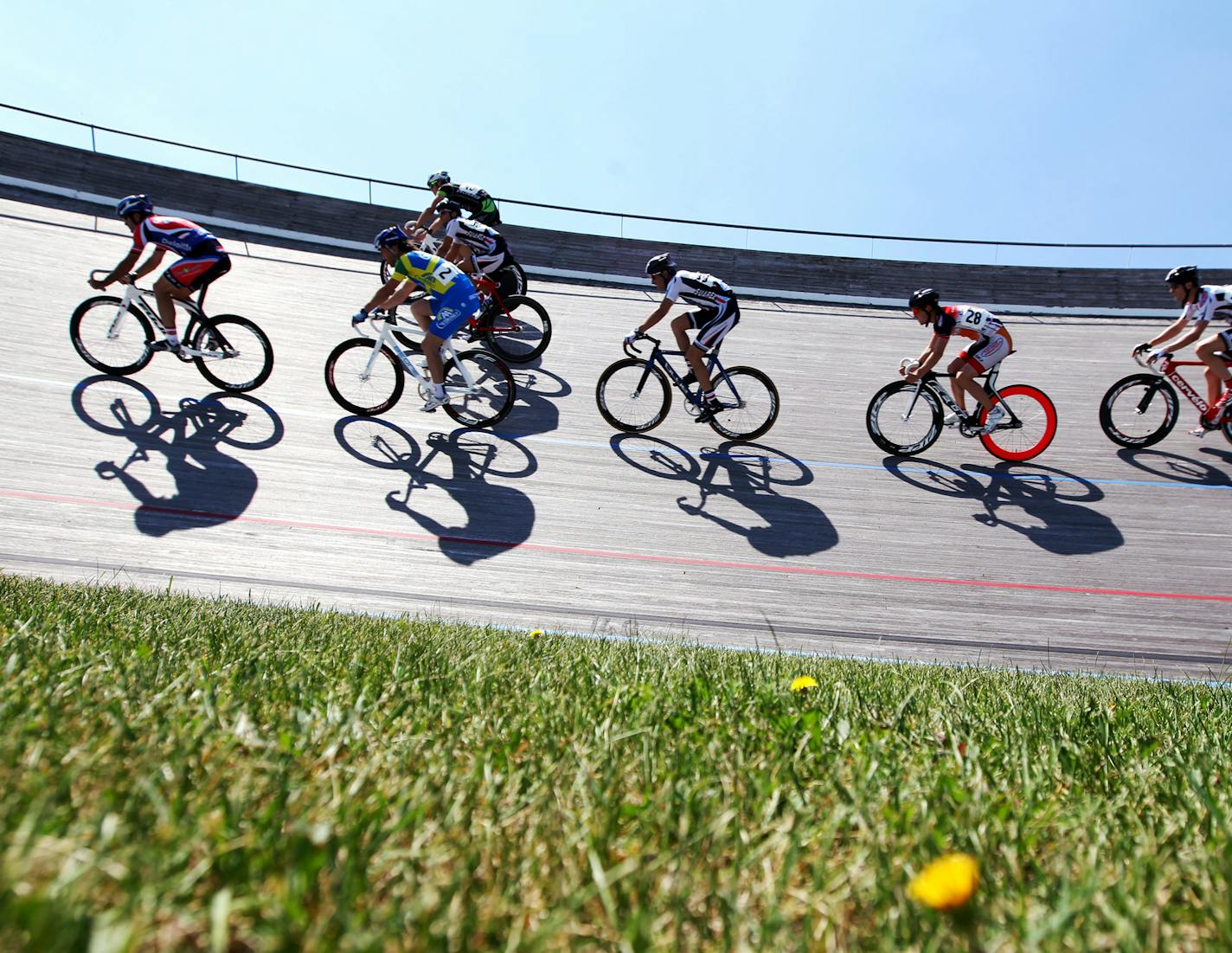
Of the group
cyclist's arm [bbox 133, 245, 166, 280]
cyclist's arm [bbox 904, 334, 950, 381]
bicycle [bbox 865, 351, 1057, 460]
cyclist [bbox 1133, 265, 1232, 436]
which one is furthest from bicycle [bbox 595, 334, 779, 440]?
cyclist's arm [bbox 133, 245, 166, 280]

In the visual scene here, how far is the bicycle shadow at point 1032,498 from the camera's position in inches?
353

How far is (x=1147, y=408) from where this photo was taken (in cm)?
1107

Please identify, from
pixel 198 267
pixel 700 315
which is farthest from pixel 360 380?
pixel 700 315

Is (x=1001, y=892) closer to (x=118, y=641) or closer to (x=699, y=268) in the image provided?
(x=118, y=641)

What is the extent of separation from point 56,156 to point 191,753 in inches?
1003

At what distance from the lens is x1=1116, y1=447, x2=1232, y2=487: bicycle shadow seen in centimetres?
1052

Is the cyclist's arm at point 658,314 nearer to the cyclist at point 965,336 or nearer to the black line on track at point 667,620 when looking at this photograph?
the cyclist at point 965,336

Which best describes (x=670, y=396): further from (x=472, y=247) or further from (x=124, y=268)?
(x=124, y=268)

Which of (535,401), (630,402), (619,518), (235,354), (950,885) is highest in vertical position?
(535,401)

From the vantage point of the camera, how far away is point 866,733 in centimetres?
193

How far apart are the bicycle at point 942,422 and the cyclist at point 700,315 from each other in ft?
7.57

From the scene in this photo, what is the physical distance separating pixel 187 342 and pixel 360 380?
7.50 ft

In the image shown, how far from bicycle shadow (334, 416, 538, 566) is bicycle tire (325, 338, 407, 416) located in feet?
0.74

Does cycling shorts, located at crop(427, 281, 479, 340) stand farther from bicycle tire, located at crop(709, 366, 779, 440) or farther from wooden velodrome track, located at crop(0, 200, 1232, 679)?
bicycle tire, located at crop(709, 366, 779, 440)
